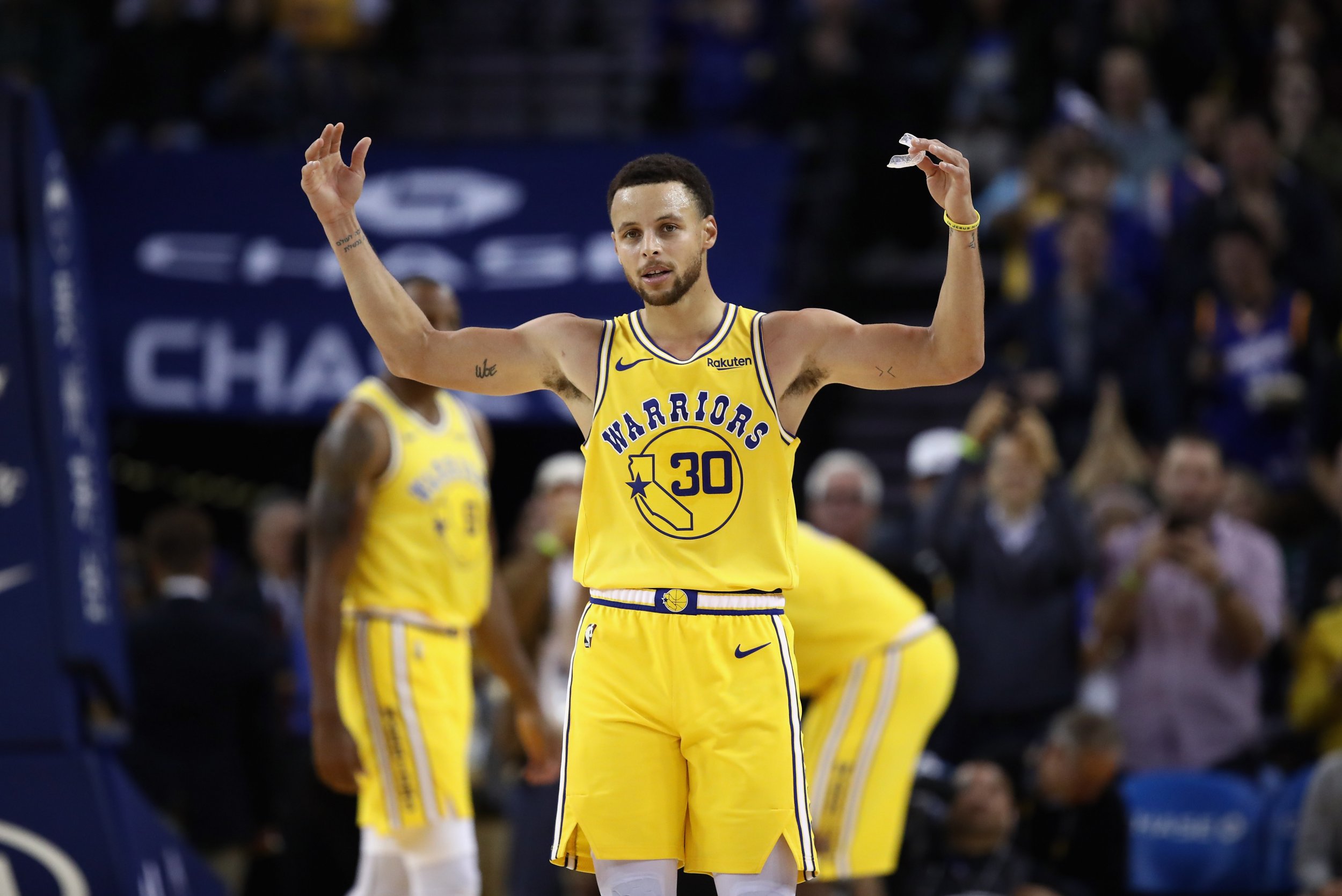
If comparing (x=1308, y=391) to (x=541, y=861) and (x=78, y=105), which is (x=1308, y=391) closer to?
(x=541, y=861)

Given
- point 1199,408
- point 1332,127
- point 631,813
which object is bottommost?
point 631,813

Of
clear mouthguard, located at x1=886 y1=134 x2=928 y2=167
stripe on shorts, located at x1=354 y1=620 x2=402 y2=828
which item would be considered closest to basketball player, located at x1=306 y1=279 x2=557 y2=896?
stripe on shorts, located at x1=354 y1=620 x2=402 y2=828

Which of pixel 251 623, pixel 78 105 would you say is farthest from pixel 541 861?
pixel 78 105

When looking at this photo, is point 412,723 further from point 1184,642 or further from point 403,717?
point 1184,642

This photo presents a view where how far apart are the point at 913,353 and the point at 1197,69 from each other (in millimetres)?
8847

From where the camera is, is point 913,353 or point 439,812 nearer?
point 913,353

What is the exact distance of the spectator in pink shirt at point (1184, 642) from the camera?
845 centimetres

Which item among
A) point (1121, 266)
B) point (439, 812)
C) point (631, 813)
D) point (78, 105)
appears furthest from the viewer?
point (78, 105)

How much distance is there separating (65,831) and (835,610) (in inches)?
112

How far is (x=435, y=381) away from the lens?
4328 millimetres

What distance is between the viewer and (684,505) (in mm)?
4195

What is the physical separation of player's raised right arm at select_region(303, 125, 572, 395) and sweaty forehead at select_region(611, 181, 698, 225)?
0.38 metres

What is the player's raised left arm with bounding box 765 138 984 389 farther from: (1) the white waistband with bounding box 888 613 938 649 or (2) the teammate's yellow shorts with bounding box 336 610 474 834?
(1) the white waistband with bounding box 888 613 938 649

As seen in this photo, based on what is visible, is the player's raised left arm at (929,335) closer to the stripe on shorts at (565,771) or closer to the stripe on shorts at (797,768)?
the stripe on shorts at (797,768)
